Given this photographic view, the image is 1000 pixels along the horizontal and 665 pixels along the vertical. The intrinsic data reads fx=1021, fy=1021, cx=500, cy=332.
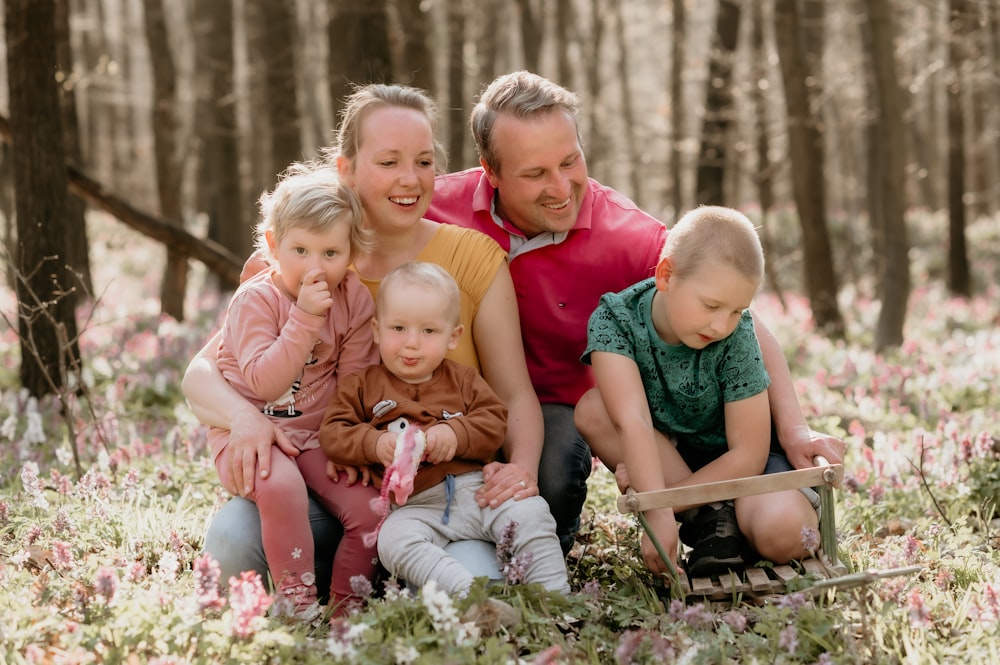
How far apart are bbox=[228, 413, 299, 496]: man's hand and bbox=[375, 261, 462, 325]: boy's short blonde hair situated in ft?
1.76

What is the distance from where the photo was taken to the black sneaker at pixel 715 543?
3449mm

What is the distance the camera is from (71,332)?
6.20 m

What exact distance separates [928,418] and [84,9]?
21.6 m

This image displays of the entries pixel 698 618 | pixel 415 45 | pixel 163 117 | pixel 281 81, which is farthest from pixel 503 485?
pixel 281 81

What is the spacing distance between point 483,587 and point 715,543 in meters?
0.94

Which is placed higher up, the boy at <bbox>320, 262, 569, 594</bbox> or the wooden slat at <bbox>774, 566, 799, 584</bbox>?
the boy at <bbox>320, 262, 569, 594</bbox>

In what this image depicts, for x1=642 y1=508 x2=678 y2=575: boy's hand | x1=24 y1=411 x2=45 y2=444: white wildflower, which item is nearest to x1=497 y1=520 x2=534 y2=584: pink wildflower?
x1=642 y1=508 x2=678 y2=575: boy's hand

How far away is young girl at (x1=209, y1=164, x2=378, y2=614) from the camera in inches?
130

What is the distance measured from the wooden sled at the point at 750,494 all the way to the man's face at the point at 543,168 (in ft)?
4.01

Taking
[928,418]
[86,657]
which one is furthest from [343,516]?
[928,418]

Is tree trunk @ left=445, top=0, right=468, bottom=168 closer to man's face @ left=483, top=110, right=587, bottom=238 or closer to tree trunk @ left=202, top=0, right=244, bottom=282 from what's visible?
tree trunk @ left=202, top=0, right=244, bottom=282

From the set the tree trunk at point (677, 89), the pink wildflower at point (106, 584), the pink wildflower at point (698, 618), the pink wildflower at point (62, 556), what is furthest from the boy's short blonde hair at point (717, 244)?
the tree trunk at point (677, 89)

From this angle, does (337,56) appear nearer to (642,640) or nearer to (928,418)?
(928,418)

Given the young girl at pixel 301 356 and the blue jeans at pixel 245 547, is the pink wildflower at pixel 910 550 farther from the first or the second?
the young girl at pixel 301 356
